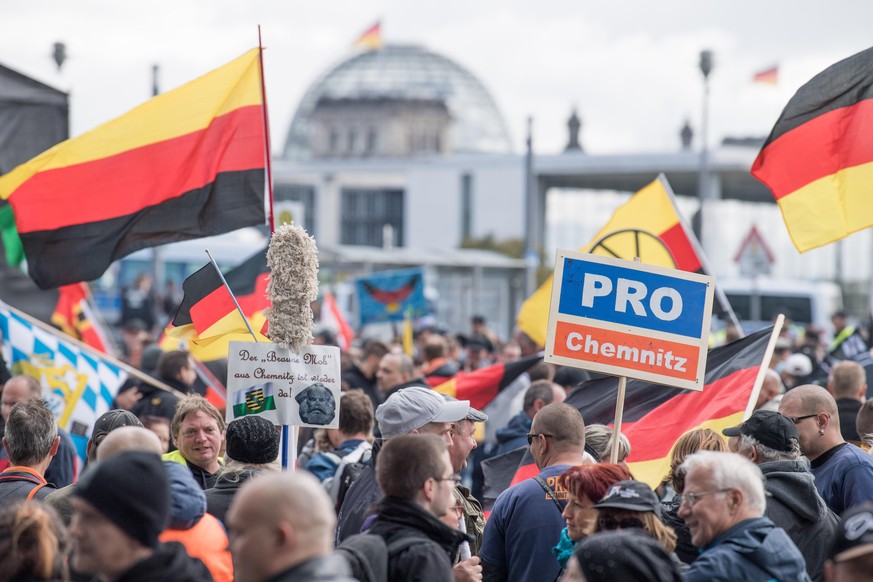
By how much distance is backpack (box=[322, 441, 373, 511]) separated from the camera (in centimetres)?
707

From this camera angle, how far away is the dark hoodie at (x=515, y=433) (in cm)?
923

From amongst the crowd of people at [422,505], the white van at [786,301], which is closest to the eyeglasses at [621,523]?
the crowd of people at [422,505]

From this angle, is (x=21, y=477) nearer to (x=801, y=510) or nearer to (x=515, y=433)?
(x=801, y=510)

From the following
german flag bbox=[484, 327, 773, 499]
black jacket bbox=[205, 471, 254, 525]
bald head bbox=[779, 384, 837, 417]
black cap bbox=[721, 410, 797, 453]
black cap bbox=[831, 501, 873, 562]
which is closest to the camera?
black cap bbox=[831, 501, 873, 562]

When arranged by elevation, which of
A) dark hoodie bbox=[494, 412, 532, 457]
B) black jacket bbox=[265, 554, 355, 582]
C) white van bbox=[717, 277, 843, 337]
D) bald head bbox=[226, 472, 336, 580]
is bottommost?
white van bbox=[717, 277, 843, 337]

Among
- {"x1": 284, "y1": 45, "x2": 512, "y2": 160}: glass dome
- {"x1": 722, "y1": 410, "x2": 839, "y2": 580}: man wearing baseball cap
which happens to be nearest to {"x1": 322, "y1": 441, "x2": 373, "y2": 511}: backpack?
{"x1": 722, "y1": 410, "x2": 839, "y2": 580}: man wearing baseball cap

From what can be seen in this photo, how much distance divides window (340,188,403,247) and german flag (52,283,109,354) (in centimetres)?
7840

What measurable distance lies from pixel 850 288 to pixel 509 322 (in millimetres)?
46884

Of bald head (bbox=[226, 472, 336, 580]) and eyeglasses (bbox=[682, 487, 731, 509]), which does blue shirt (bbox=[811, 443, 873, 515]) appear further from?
bald head (bbox=[226, 472, 336, 580])

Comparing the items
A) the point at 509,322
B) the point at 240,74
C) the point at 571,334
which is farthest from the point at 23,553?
the point at 509,322

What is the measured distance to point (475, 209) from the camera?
7038 cm

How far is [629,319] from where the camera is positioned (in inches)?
249

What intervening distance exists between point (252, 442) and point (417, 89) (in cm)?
12880

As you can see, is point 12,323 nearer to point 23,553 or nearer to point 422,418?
A: point 422,418
